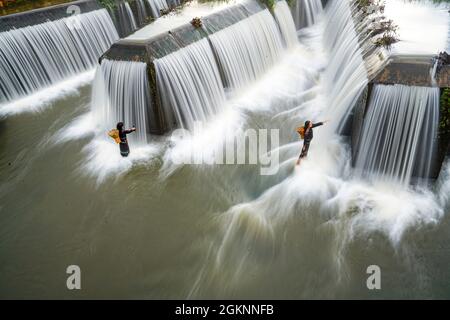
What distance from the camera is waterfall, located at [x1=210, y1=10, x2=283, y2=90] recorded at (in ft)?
46.6

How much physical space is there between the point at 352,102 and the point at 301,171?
2948 mm

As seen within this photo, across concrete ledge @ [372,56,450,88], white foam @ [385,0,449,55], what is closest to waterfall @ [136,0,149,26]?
white foam @ [385,0,449,55]

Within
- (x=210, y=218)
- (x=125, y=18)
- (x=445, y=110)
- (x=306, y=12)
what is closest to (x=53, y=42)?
(x=125, y=18)

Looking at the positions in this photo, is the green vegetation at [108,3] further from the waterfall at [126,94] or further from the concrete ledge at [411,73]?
the concrete ledge at [411,73]

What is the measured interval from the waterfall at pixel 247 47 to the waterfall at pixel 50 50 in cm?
722

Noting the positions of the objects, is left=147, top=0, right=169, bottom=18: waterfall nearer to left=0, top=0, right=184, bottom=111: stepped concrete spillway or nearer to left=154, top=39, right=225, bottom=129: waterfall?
left=0, top=0, right=184, bottom=111: stepped concrete spillway

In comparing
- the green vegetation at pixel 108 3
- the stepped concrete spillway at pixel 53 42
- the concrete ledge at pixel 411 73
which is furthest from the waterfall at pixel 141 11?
the concrete ledge at pixel 411 73

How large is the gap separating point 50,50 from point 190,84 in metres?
8.13

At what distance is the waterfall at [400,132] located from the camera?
8891mm

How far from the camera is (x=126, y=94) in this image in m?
11.6

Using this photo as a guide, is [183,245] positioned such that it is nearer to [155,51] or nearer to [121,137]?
[121,137]

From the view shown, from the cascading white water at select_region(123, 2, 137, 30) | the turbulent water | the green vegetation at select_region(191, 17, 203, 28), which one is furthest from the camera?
the cascading white water at select_region(123, 2, 137, 30)

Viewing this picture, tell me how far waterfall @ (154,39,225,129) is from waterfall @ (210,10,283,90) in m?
0.83
